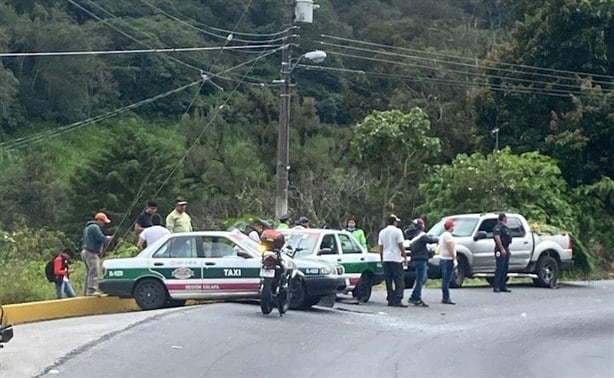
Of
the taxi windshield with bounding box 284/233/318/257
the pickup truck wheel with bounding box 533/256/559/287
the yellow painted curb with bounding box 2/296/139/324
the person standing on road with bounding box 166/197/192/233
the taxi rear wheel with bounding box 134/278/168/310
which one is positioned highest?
the person standing on road with bounding box 166/197/192/233

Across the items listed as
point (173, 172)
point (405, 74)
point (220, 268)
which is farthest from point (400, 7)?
point (220, 268)

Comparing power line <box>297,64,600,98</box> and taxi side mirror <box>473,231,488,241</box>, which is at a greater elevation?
power line <box>297,64,600,98</box>

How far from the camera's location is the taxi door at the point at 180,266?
20.5 metres

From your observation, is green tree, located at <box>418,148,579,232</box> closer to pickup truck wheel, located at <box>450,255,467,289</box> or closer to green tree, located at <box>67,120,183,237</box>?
pickup truck wheel, located at <box>450,255,467,289</box>

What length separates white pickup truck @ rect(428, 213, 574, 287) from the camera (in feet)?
88.8

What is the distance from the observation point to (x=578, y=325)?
65.1 ft

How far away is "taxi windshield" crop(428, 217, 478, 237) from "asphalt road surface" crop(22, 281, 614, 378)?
518 cm

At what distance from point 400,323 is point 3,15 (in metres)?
55.8

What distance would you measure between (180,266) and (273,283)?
7.63 ft

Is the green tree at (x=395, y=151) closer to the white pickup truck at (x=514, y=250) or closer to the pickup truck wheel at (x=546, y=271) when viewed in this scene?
the white pickup truck at (x=514, y=250)

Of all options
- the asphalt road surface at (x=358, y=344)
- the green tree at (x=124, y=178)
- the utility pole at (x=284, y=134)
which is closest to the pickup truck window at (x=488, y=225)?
the asphalt road surface at (x=358, y=344)

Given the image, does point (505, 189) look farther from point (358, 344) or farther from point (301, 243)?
point (358, 344)

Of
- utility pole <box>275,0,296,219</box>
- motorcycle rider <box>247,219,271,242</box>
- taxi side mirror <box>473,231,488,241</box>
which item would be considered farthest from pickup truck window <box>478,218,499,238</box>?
motorcycle rider <box>247,219,271,242</box>

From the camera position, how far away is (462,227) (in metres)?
27.7
